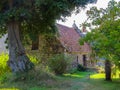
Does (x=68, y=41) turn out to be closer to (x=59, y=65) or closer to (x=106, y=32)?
(x=59, y=65)

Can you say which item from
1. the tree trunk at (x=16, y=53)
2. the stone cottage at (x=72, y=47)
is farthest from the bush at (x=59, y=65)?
the tree trunk at (x=16, y=53)

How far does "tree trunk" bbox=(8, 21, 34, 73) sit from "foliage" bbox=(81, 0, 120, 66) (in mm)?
4046

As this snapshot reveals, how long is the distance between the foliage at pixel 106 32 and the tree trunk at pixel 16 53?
13.3ft

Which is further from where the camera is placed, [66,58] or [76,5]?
[66,58]

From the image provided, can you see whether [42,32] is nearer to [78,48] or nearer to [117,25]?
[117,25]

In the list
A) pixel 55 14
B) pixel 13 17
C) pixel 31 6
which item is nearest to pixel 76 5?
pixel 55 14

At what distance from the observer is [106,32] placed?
13.7 meters

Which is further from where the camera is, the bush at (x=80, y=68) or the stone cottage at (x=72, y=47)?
the bush at (x=80, y=68)

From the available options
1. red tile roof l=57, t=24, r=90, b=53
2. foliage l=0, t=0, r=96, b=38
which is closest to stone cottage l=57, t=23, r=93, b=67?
red tile roof l=57, t=24, r=90, b=53

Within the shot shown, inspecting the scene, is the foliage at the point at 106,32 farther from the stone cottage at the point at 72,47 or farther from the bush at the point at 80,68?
the bush at the point at 80,68

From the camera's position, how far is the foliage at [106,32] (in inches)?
483

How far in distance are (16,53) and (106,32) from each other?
5821 mm

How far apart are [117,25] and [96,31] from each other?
137cm

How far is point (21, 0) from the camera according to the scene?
14.9m
